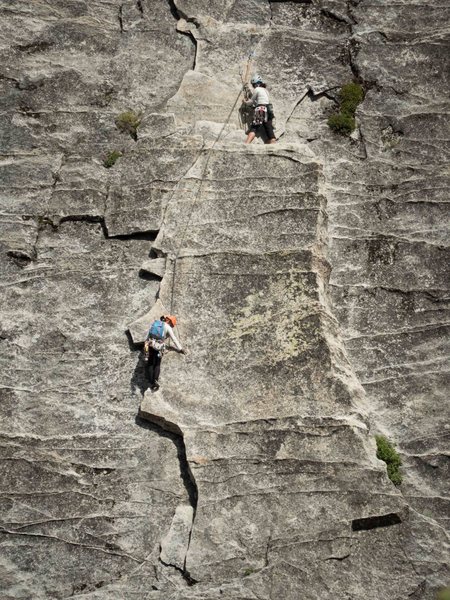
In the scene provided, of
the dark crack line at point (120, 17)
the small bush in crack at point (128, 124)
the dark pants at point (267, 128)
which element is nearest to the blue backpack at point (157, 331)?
the dark pants at point (267, 128)

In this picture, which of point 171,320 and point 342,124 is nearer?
point 171,320

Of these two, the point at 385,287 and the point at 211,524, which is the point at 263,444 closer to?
the point at 211,524

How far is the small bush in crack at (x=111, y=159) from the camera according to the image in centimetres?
3394

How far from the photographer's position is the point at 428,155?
3409 cm

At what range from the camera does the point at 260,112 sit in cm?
3356

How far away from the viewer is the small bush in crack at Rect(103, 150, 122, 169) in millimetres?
33938

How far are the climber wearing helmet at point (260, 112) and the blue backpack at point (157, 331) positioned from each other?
7.82 metres

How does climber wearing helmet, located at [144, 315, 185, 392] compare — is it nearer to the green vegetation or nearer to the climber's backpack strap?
the climber's backpack strap

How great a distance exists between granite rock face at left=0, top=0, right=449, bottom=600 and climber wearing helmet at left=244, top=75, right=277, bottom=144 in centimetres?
49

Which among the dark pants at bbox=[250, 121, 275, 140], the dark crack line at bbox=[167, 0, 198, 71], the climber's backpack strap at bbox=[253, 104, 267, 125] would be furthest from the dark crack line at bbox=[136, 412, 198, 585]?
the dark crack line at bbox=[167, 0, 198, 71]

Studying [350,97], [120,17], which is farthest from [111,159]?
[350,97]

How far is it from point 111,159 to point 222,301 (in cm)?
686

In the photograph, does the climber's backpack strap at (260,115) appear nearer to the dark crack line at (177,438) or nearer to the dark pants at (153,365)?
the dark pants at (153,365)

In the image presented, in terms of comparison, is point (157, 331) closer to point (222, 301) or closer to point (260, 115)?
point (222, 301)
